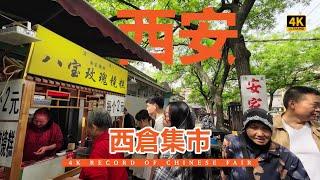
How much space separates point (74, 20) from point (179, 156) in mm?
2718

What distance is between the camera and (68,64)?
390 cm

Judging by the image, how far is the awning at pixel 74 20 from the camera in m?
3.23

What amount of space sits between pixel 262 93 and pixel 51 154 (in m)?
4.99

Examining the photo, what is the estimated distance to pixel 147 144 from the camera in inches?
144

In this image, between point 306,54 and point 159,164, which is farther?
point 306,54

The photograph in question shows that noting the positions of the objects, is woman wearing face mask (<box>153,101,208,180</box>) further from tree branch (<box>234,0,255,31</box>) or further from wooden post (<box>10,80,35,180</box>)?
tree branch (<box>234,0,255,31</box>)

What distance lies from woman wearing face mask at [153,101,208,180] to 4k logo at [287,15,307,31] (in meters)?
9.48

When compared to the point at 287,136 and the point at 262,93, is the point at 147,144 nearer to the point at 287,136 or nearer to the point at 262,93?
the point at 287,136

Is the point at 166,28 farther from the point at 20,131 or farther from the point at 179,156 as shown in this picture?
the point at 20,131

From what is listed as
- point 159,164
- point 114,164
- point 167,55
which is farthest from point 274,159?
point 167,55

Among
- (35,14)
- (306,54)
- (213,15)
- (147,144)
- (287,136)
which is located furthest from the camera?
(306,54)

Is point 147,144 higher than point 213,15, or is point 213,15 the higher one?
point 213,15

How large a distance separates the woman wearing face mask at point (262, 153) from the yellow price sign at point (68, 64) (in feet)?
7.36

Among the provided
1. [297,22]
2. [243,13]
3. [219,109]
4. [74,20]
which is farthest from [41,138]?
[219,109]
